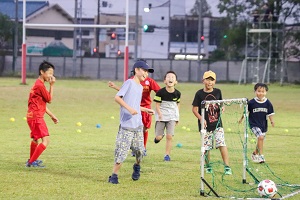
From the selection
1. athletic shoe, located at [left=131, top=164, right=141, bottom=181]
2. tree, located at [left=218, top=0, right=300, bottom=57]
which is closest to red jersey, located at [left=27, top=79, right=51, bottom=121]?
athletic shoe, located at [left=131, top=164, right=141, bottom=181]

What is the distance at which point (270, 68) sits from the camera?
6209 cm

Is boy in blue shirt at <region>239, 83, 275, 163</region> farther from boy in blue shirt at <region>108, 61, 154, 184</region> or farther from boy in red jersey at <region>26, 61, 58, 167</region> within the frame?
boy in red jersey at <region>26, 61, 58, 167</region>

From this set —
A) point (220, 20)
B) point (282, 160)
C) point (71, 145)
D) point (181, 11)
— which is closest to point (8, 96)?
point (71, 145)

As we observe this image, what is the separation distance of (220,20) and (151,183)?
60.8 m

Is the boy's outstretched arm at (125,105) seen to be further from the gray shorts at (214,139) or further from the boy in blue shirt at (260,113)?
the boy in blue shirt at (260,113)

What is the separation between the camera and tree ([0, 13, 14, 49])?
69.1 metres

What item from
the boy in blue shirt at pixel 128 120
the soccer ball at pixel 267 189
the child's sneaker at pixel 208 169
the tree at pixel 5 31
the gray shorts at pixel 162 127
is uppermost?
the tree at pixel 5 31

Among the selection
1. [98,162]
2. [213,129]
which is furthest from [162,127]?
[213,129]

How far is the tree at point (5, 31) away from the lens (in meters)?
69.1

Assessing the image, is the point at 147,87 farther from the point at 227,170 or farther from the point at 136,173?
the point at 136,173

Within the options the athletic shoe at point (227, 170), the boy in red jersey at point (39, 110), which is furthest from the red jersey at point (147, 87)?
the athletic shoe at point (227, 170)

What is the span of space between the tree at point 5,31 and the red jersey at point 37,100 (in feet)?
187

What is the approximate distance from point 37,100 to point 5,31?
2289 inches

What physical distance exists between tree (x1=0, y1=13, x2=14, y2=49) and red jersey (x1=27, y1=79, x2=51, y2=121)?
187ft
